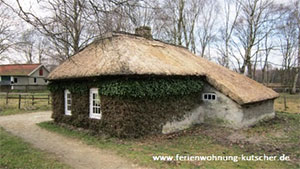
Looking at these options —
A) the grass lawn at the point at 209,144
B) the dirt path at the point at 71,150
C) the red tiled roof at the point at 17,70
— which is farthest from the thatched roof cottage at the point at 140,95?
the red tiled roof at the point at 17,70

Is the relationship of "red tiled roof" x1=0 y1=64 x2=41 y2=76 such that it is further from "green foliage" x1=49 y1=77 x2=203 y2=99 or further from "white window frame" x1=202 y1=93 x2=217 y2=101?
"white window frame" x1=202 y1=93 x2=217 y2=101

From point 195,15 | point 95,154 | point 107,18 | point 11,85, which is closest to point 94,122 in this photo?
point 95,154

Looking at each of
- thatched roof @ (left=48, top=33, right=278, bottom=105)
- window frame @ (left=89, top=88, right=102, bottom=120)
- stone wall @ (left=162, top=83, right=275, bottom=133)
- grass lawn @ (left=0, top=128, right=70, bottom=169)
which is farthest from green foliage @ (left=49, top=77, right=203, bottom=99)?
grass lawn @ (left=0, top=128, right=70, bottom=169)

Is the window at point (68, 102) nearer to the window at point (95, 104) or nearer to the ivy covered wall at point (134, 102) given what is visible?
the ivy covered wall at point (134, 102)

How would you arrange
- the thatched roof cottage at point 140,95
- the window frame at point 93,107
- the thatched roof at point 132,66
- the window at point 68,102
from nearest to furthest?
the thatched roof cottage at point 140,95
the thatched roof at point 132,66
the window frame at point 93,107
the window at point 68,102

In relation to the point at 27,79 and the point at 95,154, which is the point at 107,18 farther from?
the point at 27,79

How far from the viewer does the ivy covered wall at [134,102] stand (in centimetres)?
863

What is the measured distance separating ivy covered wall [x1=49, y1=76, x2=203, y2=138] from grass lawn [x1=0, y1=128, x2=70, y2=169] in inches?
115

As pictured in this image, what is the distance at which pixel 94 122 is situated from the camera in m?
9.92

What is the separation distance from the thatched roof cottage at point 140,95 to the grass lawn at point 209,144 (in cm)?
60

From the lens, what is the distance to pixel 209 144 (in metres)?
8.38

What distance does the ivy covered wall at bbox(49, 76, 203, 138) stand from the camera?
8633 millimetres

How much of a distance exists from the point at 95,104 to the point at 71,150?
3.09 meters

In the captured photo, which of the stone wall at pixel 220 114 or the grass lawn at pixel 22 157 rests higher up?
the stone wall at pixel 220 114
